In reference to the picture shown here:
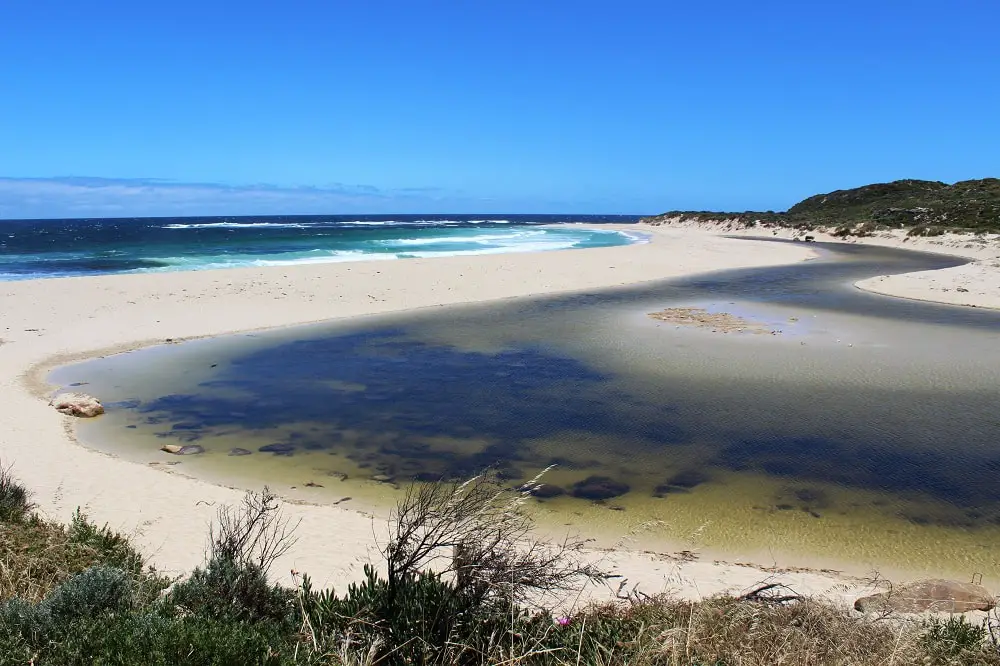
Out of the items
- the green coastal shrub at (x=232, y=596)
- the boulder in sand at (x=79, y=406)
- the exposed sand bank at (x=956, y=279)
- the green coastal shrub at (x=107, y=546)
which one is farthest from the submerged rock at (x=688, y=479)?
the exposed sand bank at (x=956, y=279)

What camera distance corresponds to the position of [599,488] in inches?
292

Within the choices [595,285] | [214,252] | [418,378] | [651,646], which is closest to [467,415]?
[418,378]

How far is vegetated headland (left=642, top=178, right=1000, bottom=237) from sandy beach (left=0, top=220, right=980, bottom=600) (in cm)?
1467

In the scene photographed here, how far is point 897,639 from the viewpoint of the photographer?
3.43 m

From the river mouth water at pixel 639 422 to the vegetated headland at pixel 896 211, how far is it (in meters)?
45.9

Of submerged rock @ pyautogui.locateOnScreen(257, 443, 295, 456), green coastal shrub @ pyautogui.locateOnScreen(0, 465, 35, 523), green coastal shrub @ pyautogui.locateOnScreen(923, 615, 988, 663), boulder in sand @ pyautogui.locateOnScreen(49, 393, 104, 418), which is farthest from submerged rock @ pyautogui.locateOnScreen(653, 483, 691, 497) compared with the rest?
boulder in sand @ pyautogui.locateOnScreen(49, 393, 104, 418)

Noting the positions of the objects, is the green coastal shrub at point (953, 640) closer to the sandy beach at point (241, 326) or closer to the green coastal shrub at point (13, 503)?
the sandy beach at point (241, 326)

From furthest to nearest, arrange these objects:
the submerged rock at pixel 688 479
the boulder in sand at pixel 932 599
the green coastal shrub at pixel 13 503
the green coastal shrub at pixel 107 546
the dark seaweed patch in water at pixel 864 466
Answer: the submerged rock at pixel 688 479 < the dark seaweed patch in water at pixel 864 466 < the green coastal shrub at pixel 13 503 < the green coastal shrub at pixel 107 546 < the boulder in sand at pixel 932 599

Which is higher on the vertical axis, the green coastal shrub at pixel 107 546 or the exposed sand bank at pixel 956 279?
the exposed sand bank at pixel 956 279

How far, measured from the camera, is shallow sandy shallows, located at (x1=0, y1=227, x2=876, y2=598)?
5.69m

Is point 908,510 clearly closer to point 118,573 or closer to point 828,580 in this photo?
point 828,580

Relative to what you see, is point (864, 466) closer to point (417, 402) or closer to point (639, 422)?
point (639, 422)

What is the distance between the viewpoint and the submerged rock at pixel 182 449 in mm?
8520

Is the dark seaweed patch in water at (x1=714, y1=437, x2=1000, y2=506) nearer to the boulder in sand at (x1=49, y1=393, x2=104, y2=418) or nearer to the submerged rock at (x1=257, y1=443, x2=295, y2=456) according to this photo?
the submerged rock at (x1=257, y1=443, x2=295, y2=456)
